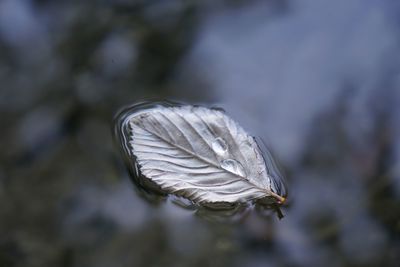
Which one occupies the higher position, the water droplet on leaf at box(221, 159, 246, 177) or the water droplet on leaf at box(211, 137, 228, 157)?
the water droplet on leaf at box(211, 137, 228, 157)

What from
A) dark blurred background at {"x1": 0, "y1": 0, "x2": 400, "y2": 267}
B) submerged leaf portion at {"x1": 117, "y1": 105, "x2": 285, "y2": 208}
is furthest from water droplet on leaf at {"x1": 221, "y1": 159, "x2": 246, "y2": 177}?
dark blurred background at {"x1": 0, "y1": 0, "x2": 400, "y2": 267}

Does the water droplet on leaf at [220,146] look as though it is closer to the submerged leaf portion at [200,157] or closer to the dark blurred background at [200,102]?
the submerged leaf portion at [200,157]

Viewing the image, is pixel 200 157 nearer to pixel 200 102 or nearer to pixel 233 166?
pixel 233 166

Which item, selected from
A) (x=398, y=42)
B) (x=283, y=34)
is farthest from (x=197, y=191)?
(x=398, y=42)

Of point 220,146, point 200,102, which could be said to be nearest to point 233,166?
point 220,146

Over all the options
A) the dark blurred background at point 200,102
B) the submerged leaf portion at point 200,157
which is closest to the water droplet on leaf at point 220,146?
the submerged leaf portion at point 200,157

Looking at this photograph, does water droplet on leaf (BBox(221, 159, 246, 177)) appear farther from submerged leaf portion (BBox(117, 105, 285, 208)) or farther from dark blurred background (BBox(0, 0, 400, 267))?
dark blurred background (BBox(0, 0, 400, 267))
